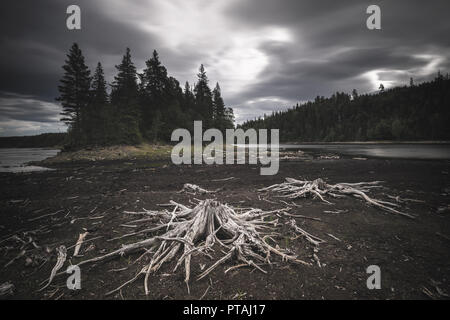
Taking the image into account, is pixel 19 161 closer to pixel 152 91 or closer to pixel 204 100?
pixel 152 91

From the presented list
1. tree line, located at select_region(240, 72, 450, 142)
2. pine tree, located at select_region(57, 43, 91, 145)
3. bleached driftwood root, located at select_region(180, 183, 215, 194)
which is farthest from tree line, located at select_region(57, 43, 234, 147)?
tree line, located at select_region(240, 72, 450, 142)

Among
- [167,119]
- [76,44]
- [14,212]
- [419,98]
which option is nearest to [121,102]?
[167,119]

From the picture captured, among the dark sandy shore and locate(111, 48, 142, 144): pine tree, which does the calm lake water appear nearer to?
locate(111, 48, 142, 144): pine tree

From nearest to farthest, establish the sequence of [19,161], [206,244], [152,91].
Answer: [206,244] < [19,161] < [152,91]

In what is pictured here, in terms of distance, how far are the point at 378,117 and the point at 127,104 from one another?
170 m

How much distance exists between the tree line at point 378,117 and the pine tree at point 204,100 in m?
104

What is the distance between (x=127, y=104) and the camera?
4131 cm

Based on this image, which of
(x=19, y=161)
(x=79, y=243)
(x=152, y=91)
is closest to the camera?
(x=79, y=243)

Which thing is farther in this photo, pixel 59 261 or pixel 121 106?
pixel 121 106

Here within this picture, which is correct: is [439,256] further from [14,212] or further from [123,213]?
[14,212]

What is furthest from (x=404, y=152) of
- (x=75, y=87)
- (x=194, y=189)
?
(x=75, y=87)

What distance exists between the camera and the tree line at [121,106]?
123 feet

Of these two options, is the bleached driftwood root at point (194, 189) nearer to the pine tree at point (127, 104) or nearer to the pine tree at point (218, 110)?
the pine tree at point (127, 104)
